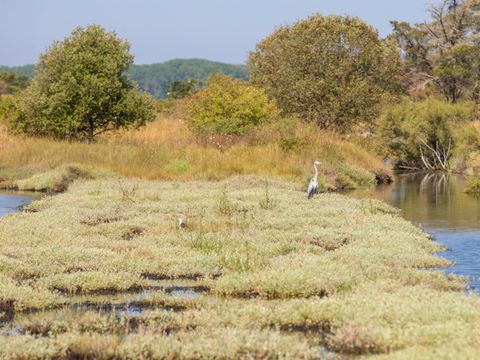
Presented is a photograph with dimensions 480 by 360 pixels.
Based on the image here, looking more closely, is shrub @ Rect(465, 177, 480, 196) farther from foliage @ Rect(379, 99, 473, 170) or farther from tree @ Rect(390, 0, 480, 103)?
tree @ Rect(390, 0, 480, 103)

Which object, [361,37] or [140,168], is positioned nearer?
[140,168]

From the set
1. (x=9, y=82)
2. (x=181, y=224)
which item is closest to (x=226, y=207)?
(x=181, y=224)

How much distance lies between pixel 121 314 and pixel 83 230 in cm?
738

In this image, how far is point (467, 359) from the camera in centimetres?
873

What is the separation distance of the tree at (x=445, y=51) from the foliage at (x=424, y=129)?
2068 centimetres

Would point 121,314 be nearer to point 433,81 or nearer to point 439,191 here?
point 439,191

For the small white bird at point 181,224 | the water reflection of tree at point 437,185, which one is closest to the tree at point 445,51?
the water reflection of tree at point 437,185

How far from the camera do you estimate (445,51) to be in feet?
240

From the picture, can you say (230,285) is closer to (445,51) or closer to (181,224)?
(181,224)

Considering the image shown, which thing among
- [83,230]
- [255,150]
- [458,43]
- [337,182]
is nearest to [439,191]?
[337,182]

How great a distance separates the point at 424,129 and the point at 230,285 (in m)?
39.5

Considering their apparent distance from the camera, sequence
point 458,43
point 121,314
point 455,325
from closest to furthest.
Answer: point 455,325, point 121,314, point 458,43

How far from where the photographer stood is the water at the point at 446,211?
17422mm

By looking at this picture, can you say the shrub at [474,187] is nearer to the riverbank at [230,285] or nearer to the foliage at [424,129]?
the riverbank at [230,285]
